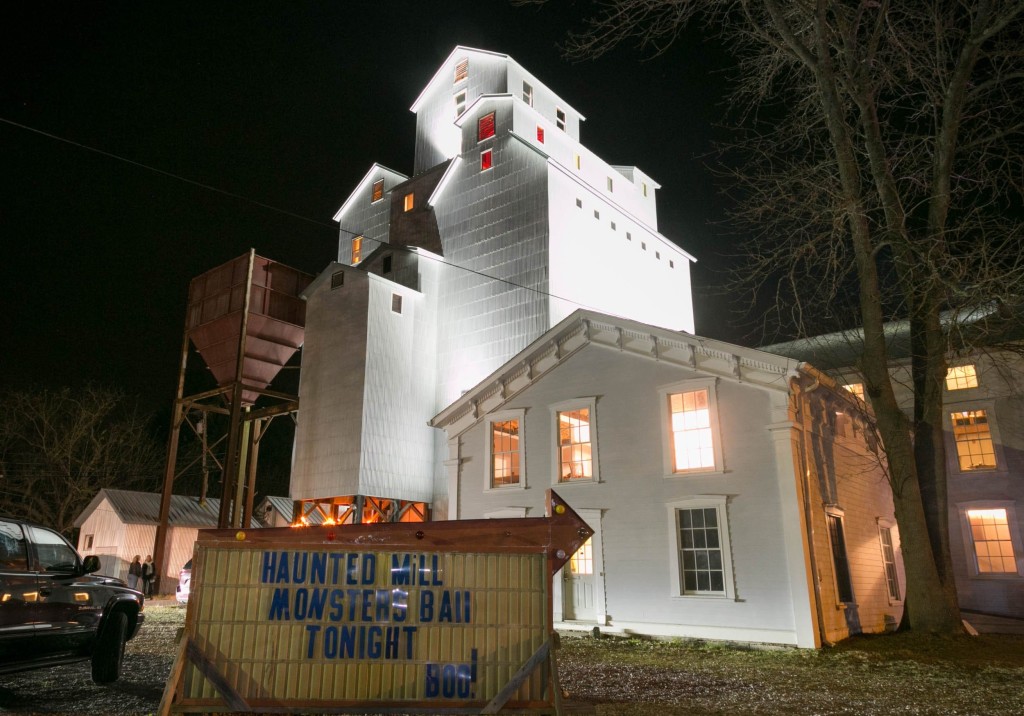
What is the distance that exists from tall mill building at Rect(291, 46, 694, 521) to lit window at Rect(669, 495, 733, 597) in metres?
11.8

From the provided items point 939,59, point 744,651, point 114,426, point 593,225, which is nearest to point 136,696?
point 744,651

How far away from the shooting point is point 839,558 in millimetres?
15148

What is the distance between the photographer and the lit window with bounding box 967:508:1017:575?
2048 centimetres

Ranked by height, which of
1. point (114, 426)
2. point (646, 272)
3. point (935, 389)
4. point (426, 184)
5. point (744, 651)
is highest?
point (426, 184)

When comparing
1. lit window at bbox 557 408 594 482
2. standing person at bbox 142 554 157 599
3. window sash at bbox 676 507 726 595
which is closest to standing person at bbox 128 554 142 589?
standing person at bbox 142 554 157 599

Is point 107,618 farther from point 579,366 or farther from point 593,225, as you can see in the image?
point 593,225

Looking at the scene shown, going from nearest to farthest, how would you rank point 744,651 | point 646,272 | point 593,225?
1. point 744,651
2. point 593,225
3. point 646,272

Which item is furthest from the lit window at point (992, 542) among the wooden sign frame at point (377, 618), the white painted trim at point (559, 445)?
the wooden sign frame at point (377, 618)

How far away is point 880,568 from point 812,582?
17.6 feet

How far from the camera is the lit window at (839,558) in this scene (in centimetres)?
1490

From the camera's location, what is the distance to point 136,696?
8102 mm

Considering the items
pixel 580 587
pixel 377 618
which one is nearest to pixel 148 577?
pixel 580 587

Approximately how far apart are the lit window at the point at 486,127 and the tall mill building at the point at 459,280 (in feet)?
0.23

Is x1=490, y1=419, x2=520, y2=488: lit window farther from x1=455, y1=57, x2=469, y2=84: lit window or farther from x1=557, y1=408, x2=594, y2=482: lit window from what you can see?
x1=455, y1=57, x2=469, y2=84: lit window
